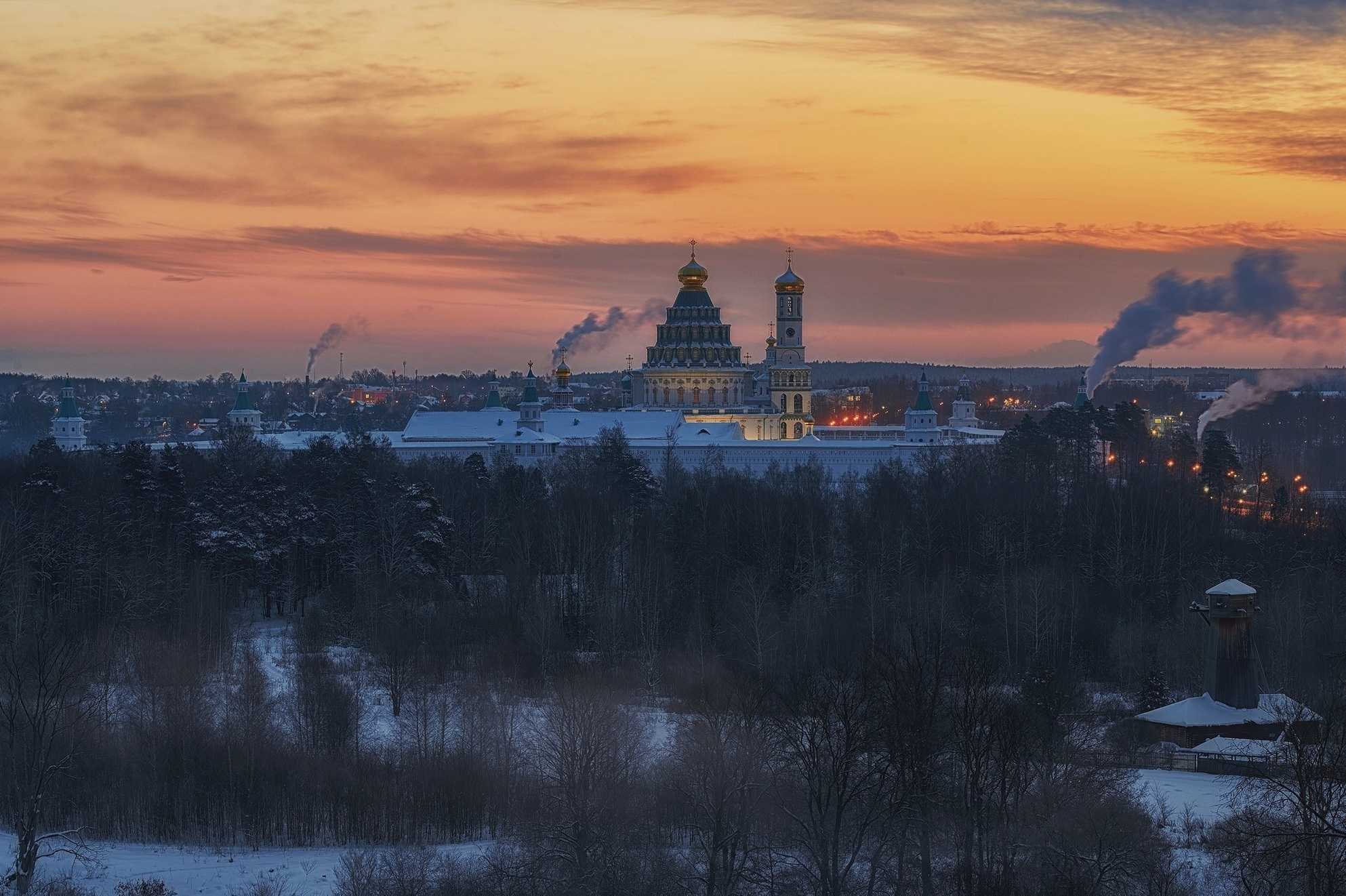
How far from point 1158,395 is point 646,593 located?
84194mm

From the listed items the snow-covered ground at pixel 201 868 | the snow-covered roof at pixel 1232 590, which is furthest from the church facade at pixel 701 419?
the snow-covered ground at pixel 201 868

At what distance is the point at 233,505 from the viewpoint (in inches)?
1465

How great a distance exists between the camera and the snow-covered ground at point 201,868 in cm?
1969

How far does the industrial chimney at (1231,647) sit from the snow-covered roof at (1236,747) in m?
1.13

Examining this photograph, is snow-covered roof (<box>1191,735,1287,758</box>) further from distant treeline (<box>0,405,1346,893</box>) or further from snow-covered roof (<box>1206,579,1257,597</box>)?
snow-covered roof (<box>1206,579,1257,597</box>)

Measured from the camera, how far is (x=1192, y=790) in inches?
864

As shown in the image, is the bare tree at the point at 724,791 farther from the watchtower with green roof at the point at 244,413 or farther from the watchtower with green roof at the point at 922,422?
the watchtower with green roof at the point at 244,413

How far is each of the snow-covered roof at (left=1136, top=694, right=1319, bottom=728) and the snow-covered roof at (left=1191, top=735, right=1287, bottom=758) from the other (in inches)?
16.3

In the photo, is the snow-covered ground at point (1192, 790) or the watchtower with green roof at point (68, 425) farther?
the watchtower with green roof at point (68, 425)

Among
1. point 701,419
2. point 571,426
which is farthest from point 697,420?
point 571,426

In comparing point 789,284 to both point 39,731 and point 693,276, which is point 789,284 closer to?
point 693,276

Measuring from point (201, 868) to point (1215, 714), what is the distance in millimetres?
13592

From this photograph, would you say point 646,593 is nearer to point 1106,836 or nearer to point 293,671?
point 293,671

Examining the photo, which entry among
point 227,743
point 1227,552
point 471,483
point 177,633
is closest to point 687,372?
point 471,483
